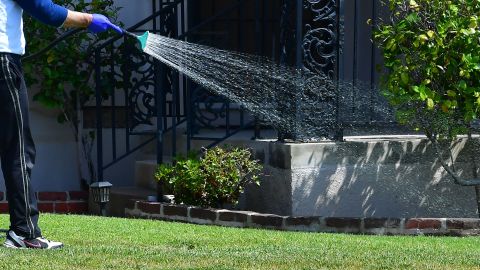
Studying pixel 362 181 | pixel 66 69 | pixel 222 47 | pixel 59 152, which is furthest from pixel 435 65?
pixel 59 152

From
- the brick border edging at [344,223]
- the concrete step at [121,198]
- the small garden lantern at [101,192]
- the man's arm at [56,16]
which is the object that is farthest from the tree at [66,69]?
the man's arm at [56,16]

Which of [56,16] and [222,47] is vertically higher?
[56,16]

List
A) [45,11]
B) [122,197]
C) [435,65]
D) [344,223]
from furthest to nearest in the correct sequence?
[122,197]
[344,223]
[435,65]
[45,11]

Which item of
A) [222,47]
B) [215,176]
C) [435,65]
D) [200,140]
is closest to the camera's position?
[435,65]

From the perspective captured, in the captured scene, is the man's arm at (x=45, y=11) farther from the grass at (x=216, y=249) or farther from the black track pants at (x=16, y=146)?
the grass at (x=216, y=249)

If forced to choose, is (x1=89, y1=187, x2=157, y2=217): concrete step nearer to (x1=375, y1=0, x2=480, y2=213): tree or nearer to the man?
(x1=375, y1=0, x2=480, y2=213): tree

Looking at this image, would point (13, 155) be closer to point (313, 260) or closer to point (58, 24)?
point (58, 24)

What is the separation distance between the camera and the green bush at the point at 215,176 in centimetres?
774

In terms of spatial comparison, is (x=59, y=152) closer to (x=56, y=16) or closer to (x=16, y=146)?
(x=16, y=146)

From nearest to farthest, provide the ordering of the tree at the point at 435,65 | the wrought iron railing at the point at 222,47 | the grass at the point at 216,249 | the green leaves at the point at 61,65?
1. the grass at the point at 216,249
2. the tree at the point at 435,65
3. the wrought iron railing at the point at 222,47
4. the green leaves at the point at 61,65

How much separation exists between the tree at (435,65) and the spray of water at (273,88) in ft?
1.83

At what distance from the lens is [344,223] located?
7344 mm

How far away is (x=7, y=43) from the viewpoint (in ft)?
18.3

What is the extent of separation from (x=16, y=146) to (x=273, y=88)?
2688 millimetres
